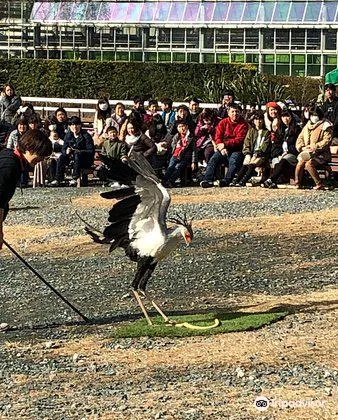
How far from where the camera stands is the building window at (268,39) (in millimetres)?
39219

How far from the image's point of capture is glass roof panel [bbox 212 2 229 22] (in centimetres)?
3994

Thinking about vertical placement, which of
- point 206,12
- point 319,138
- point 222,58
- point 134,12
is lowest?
point 222,58

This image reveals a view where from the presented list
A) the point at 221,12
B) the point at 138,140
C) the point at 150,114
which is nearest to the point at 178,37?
the point at 221,12

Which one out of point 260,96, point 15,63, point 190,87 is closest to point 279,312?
point 260,96

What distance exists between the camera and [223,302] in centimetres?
1150

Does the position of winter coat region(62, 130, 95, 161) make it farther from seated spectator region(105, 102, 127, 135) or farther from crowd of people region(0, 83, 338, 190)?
seated spectator region(105, 102, 127, 135)

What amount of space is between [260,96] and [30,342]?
21966mm

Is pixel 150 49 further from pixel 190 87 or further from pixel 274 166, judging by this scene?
pixel 274 166

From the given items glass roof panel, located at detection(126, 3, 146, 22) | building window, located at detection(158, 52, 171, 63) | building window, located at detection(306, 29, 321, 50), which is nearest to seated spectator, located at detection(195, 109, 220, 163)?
building window, located at detection(306, 29, 321, 50)

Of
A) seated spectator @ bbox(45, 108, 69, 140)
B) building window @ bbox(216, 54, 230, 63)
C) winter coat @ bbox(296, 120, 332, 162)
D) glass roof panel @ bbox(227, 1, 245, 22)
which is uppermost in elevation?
winter coat @ bbox(296, 120, 332, 162)

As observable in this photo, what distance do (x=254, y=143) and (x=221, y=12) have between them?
67.0 ft

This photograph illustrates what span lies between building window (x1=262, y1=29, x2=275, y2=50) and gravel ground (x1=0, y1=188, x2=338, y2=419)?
21557mm

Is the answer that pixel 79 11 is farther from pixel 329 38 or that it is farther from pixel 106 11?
pixel 329 38

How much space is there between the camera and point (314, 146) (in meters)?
19.7
